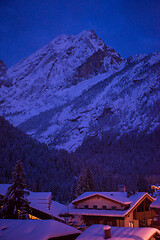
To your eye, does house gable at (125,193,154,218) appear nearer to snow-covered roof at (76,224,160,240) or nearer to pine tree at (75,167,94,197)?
snow-covered roof at (76,224,160,240)

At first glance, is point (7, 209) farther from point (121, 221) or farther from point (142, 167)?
point (142, 167)

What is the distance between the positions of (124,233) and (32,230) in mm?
5734

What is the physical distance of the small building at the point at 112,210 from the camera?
28.2 metres

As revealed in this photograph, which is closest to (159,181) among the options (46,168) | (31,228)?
(46,168)

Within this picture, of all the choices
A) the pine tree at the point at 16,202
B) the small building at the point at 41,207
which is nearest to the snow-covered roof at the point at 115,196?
the small building at the point at 41,207

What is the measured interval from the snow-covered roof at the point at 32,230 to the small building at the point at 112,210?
962 cm

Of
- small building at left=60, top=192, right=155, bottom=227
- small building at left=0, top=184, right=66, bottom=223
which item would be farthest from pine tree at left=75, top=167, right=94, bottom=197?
small building at left=60, top=192, right=155, bottom=227

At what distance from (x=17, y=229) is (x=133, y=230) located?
7197 millimetres

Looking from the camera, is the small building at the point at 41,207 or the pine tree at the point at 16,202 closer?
the pine tree at the point at 16,202

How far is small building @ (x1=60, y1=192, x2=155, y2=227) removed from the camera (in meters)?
28.2

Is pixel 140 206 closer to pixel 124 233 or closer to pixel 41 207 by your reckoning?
pixel 41 207

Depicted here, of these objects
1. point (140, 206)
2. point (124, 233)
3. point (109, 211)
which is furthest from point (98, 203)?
point (124, 233)

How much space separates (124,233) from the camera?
1568cm

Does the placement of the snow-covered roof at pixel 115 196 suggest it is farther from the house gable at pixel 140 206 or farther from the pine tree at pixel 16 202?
the pine tree at pixel 16 202
